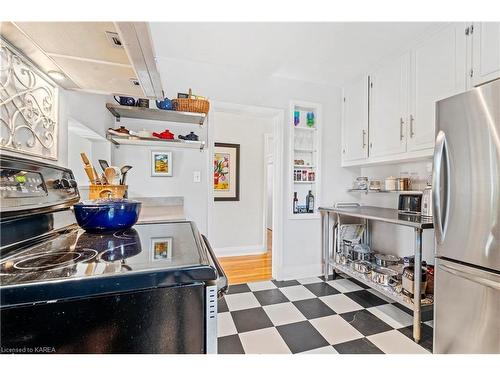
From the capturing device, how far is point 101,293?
49 centimetres

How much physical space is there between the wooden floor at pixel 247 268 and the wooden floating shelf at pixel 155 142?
1.55 metres

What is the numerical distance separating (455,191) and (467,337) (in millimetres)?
791

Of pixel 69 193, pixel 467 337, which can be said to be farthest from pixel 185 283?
pixel 467 337

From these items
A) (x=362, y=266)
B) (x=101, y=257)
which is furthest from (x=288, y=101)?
(x=101, y=257)

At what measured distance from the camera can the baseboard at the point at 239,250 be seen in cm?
357

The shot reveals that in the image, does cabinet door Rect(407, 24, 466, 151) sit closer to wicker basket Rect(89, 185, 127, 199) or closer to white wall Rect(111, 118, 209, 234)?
white wall Rect(111, 118, 209, 234)

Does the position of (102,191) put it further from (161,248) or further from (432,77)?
(432,77)

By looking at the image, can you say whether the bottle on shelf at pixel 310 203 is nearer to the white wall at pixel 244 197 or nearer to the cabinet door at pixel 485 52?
the white wall at pixel 244 197

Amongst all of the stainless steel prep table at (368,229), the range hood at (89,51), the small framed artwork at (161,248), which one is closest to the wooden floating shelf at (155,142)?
the range hood at (89,51)

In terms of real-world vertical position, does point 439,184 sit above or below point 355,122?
below

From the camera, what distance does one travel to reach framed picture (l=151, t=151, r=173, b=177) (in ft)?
7.55

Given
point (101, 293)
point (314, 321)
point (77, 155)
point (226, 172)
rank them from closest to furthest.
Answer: point (101, 293) → point (77, 155) → point (314, 321) → point (226, 172)

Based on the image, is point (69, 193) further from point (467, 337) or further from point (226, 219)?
point (226, 219)

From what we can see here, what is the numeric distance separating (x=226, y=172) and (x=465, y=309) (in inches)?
117
